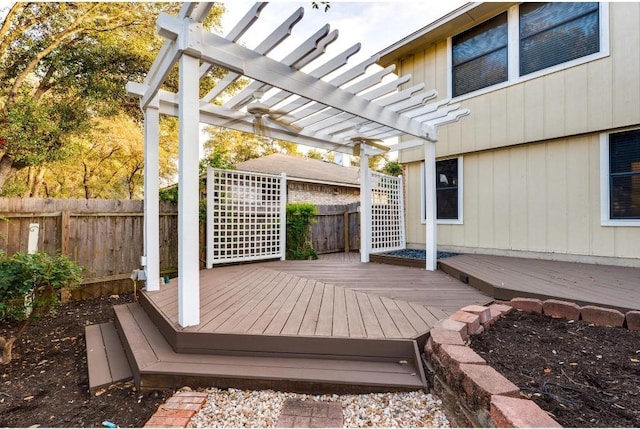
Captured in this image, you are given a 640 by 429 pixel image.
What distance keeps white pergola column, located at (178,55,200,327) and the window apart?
5005mm

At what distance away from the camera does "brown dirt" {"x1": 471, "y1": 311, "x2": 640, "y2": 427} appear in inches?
54.9

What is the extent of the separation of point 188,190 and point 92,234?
3138 mm

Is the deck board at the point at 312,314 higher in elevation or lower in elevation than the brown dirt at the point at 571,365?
higher

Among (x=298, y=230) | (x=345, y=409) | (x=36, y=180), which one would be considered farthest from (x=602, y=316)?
(x=36, y=180)

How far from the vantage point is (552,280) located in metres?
3.38

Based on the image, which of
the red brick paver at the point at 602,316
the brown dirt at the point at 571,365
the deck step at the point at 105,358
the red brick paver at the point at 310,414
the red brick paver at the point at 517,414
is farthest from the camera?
the red brick paver at the point at 602,316

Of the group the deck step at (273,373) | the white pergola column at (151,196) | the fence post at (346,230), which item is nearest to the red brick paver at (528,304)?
the deck step at (273,373)

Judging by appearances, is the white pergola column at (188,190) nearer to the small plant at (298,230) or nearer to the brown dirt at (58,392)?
the brown dirt at (58,392)

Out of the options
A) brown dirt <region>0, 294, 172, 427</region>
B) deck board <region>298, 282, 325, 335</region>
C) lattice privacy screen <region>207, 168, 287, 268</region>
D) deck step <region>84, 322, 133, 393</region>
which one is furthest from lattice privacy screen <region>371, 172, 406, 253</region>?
brown dirt <region>0, 294, 172, 427</region>

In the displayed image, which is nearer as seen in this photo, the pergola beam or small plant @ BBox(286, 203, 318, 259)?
the pergola beam

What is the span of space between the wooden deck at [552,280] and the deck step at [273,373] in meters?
1.70

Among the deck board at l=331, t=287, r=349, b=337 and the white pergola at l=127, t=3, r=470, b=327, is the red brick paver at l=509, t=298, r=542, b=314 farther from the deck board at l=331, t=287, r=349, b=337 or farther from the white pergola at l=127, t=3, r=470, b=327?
the white pergola at l=127, t=3, r=470, b=327

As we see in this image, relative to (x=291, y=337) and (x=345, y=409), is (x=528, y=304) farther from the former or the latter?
(x=291, y=337)

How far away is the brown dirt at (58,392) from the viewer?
1815 mm
